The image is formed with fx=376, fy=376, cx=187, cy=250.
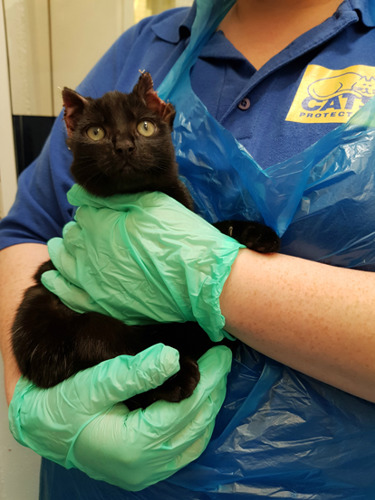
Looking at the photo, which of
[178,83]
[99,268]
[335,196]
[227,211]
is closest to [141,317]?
[99,268]

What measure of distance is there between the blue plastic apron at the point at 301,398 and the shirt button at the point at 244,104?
0.41 feet

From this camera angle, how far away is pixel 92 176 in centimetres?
78

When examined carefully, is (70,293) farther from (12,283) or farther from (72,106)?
(72,106)

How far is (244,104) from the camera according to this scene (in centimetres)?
84

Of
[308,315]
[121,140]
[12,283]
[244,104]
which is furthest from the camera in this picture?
[12,283]

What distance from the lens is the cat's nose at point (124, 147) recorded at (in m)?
0.72

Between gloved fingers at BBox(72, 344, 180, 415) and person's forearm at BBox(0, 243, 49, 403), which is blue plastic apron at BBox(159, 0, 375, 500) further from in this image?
person's forearm at BBox(0, 243, 49, 403)

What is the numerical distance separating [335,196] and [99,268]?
47 centimetres

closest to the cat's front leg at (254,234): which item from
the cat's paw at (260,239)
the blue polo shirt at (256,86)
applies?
the cat's paw at (260,239)

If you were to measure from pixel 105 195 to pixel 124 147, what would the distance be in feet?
0.44

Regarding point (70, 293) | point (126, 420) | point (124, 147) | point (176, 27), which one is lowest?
point (126, 420)

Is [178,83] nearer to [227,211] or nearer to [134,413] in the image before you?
[227,211]

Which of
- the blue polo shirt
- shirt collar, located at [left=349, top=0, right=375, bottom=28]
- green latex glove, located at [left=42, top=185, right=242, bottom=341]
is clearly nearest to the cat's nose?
green latex glove, located at [left=42, top=185, right=242, bottom=341]

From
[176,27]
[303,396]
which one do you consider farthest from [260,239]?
[176,27]
